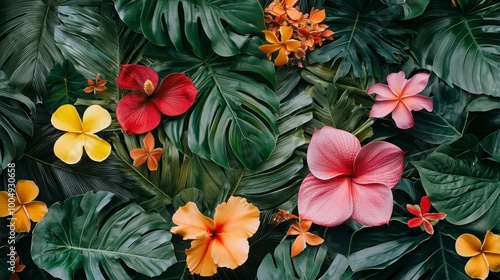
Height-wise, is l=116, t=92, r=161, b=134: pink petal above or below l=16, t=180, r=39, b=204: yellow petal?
above

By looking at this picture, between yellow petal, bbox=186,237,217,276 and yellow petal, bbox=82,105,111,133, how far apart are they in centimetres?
25

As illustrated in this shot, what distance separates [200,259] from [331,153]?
0.88ft

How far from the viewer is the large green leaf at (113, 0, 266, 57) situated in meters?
0.99

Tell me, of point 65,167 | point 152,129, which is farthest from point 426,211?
point 65,167

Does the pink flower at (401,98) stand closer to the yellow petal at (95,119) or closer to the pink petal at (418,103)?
the pink petal at (418,103)

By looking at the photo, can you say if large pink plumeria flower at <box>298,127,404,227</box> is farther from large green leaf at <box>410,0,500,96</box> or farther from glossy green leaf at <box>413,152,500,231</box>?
large green leaf at <box>410,0,500,96</box>

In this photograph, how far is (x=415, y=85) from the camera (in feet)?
3.26

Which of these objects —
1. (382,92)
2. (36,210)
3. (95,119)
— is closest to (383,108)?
(382,92)

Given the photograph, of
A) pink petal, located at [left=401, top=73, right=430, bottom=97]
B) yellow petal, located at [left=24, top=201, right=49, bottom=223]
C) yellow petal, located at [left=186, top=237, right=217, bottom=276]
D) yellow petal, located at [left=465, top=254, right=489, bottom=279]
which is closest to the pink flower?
pink petal, located at [left=401, top=73, right=430, bottom=97]

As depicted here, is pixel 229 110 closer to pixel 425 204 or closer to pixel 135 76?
pixel 135 76

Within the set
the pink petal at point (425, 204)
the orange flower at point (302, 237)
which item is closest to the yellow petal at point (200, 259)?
the orange flower at point (302, 237)

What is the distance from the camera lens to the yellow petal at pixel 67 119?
0.98 m

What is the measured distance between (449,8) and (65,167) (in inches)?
28.3

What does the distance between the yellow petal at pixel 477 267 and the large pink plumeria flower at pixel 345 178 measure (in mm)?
168
